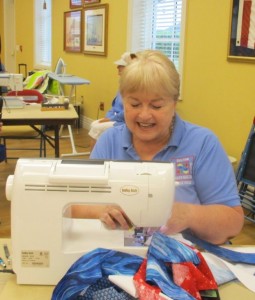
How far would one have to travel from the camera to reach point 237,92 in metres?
3.53

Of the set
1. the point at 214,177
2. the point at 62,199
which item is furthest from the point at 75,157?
the point at 62,199

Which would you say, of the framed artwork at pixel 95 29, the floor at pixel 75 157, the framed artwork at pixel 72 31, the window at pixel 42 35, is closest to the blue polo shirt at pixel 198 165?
the floor at pixel 75 157

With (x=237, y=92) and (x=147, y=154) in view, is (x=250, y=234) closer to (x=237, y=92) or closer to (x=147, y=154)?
(x=237, y=92)

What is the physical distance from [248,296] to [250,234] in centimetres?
207

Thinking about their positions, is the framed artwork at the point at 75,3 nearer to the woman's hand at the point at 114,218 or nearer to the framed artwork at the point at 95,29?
the framed artwork at the point at 95,29

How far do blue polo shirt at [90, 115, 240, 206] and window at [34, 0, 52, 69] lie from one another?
21.9 feet

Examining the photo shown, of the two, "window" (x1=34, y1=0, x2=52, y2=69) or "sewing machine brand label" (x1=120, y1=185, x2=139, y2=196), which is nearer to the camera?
"sewing machine brand label" (x1=120, y1=185, x2=139, y2=196)

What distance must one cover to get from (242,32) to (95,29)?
9.51ft

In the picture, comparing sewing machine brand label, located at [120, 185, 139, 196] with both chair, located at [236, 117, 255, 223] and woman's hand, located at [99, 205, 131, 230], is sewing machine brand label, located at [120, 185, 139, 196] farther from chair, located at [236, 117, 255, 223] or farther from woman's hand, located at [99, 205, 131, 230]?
chair, located at [236, 117, 255, 223]

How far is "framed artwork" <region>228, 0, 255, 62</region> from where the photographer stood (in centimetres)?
332

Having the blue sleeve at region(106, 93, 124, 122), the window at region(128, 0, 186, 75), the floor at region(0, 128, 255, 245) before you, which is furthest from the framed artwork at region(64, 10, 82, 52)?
the blue sleeve at region(106, 93, 124, 122)

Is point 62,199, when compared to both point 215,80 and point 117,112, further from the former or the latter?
point 117,112

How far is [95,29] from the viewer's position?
19.2ft

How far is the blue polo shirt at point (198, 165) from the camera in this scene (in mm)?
1396
